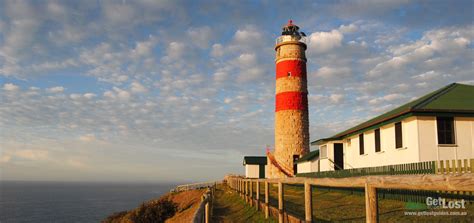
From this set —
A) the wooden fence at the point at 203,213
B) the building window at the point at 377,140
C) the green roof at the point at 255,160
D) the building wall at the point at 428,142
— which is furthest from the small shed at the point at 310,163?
the wooden fence at the point at 203,213

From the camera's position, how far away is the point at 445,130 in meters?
18.4

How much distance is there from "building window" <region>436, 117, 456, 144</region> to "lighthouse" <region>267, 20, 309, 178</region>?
2080 centimetres

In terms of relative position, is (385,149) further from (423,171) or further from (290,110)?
(290,110)

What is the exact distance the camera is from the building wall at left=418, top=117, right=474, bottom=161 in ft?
59.2

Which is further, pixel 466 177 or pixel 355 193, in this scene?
pixel 355 193

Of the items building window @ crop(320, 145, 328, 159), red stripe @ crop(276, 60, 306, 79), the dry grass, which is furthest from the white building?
red stripe @ crop(276, 60, 306, 79)

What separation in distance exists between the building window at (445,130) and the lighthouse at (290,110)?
20.8 meters

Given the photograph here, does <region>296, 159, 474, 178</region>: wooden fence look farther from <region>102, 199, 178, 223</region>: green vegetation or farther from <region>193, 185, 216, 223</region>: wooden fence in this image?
<region>102, 199, 178, 223</region>: green vegetation

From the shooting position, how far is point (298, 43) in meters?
40.5

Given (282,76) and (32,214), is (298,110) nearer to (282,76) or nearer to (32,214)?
(282,76)

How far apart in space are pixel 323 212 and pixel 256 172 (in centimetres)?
3905

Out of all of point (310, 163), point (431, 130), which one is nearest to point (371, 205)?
point (431, 130)

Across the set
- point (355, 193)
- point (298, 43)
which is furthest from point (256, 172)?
point (355, 193)

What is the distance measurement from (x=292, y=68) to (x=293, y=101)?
11.3ft
